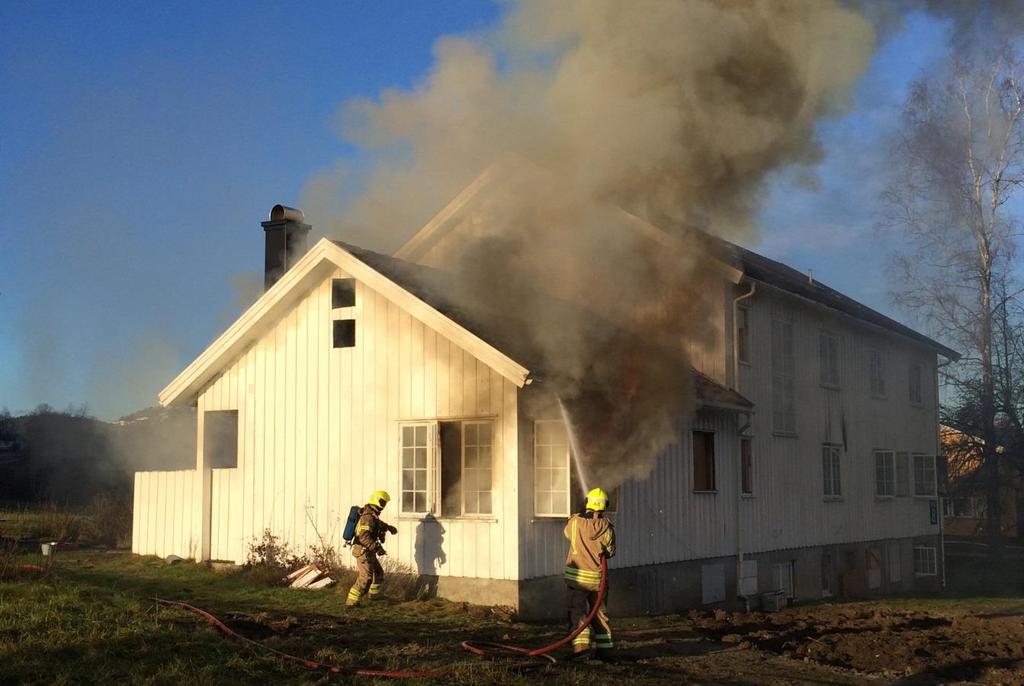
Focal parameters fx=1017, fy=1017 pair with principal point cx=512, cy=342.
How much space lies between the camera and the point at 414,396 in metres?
Result: 15.9

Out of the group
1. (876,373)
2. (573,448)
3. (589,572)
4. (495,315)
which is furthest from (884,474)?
(589,572)

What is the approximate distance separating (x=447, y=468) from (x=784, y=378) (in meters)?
9.61

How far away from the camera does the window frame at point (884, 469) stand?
Result: 26.2 meters

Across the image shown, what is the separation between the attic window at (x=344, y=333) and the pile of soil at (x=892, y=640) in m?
7.18

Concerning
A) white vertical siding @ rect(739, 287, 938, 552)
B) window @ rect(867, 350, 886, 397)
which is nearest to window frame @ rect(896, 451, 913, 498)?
white vertical siding @ rect(739, 287, 938, 552)

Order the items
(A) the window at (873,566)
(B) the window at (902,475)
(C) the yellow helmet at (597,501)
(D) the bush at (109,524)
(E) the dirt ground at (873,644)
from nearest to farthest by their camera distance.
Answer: (C) the yellow helmet at (597,501) < (E) the dirt ground at (873,644) < (D) the bush at (109,524) < (A) the window at (873,566) < (B) the window at (902,475)

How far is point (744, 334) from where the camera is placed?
2069cm

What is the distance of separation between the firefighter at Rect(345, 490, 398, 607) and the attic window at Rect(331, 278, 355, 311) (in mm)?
3767

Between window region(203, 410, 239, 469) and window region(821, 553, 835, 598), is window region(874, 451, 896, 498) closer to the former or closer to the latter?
window region(821, 553, 835, 598)

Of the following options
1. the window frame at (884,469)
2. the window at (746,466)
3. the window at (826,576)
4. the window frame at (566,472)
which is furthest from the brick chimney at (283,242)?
the window frame at (884,469)

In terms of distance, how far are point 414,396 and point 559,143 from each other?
14.9 ft

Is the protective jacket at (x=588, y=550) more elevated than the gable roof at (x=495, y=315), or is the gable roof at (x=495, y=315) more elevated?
the gable roof at (x=495, y=315)

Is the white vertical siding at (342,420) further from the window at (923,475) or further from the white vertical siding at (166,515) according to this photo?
the window at (923,475)

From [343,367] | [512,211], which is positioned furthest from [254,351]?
[512,211]
